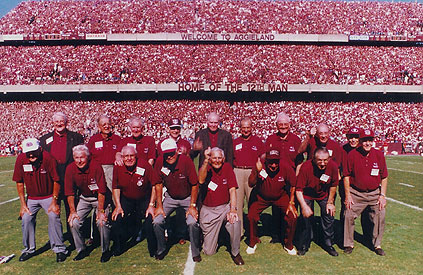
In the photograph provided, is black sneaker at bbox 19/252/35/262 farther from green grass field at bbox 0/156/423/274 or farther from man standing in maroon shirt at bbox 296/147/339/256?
man standing in maroon shirt at bbox 296/147/339/256

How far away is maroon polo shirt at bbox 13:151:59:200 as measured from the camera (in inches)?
206

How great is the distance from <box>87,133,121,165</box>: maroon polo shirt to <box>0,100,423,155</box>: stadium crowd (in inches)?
807

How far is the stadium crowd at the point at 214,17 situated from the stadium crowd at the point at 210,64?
6.86ft

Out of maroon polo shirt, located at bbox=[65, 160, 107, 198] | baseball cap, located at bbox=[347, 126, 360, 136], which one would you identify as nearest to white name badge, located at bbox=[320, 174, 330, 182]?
baseball cap, located at bbox=[347, 126, 360, 136]

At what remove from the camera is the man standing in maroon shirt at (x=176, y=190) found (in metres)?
5.29

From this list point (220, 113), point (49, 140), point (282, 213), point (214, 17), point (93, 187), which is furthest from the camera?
point (214, 17)

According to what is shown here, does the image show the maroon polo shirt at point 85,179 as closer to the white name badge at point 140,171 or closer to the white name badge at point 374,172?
the white name badge at point 140,171

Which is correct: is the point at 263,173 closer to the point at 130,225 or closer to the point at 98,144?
the point at 130,225

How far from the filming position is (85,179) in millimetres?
5379

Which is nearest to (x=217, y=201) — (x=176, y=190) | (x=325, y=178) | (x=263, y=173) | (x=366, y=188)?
(x=176, y=190)

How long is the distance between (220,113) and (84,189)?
26.3 metres

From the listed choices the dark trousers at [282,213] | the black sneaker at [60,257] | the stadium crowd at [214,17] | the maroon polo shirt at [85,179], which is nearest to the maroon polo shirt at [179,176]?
the maroon polo shirt at [85,179]

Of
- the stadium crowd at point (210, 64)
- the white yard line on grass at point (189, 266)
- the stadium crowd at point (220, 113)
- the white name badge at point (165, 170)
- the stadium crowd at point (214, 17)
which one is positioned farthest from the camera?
the stadium crowd at point (214, 17)

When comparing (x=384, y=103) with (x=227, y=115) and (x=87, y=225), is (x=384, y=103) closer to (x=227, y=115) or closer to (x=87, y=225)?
(x=227, y=115)
